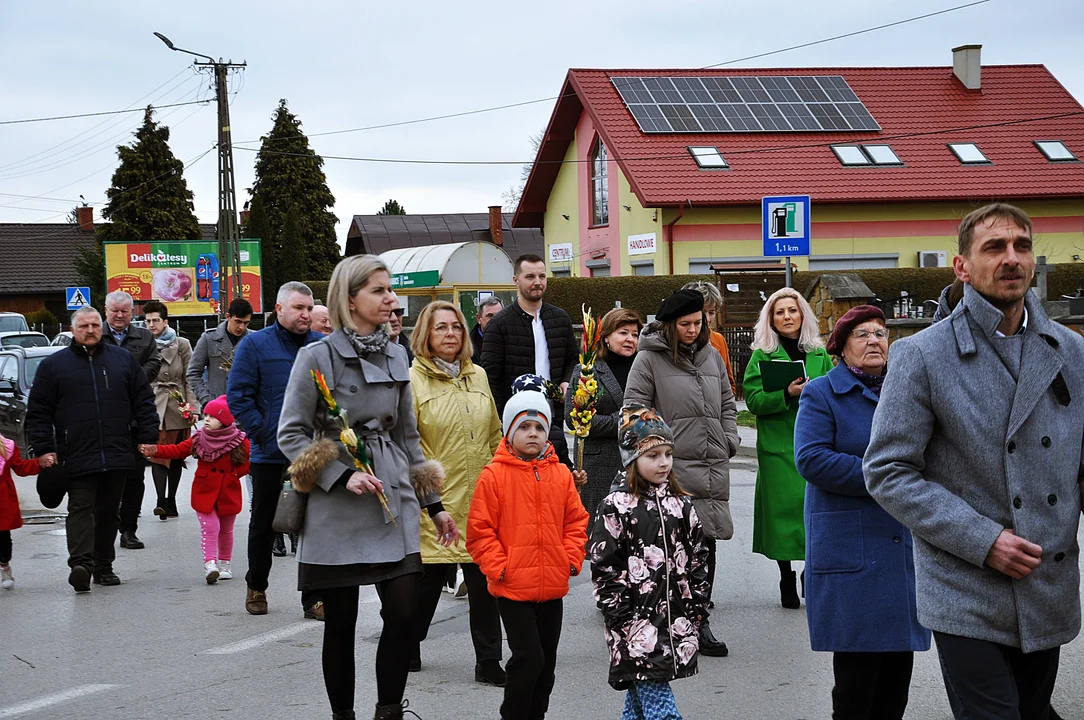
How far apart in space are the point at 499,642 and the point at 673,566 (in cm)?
178

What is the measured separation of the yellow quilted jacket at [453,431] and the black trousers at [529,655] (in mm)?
1197

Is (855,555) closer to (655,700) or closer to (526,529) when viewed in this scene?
(655,700)

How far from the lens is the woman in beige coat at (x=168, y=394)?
1307 centimetres

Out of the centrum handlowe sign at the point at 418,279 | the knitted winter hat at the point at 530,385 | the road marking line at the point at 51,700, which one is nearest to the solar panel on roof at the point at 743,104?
the centrum handlowe sign at the point at 418,279

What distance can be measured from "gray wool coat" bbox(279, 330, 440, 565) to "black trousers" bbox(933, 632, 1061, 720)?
2.31 metres

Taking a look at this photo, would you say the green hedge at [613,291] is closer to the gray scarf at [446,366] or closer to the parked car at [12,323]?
the parked car at [12,323]

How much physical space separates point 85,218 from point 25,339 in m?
51.5


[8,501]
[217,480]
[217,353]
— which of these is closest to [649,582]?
[217,480]

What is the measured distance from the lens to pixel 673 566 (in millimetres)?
5117

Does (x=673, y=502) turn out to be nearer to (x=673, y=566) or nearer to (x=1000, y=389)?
(x=673, y=566)

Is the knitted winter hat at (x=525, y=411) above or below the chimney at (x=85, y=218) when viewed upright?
below

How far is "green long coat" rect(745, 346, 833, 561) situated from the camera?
7.59 meters

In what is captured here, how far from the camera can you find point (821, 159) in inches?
1373

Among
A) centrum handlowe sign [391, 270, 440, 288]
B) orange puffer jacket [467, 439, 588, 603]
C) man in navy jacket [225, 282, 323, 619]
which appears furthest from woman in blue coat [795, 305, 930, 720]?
centrum handlowe sign [391, 270, 440, 288]
